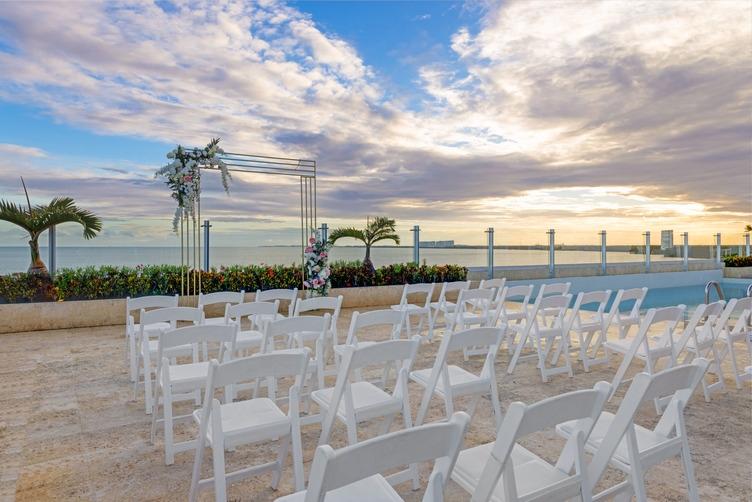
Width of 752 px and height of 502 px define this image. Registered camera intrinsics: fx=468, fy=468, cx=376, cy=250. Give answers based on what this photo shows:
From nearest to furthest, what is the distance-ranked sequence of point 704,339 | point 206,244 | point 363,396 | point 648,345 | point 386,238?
point 363,396, point 648,345, point 704,339, point 206,244, point 386,238

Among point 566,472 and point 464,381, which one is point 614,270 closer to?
point 464,381

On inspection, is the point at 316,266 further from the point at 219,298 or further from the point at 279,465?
the point at 279,465

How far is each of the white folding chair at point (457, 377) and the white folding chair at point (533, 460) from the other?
63 cm

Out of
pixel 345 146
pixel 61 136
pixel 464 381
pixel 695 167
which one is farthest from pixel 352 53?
pixel 695 167

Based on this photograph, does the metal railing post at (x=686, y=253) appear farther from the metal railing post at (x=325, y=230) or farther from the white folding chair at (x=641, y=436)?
the white folding chair at (x=641, y=436)

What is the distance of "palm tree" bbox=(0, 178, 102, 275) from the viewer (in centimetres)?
728

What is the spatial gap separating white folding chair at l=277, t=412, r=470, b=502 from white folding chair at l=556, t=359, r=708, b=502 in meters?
0.59

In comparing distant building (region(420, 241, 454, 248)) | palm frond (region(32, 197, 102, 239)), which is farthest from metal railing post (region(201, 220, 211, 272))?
distant building (region(420, 241, 454, 248))

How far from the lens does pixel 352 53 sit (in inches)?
346

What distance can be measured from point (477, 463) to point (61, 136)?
451 inches

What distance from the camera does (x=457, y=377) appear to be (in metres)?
3.00

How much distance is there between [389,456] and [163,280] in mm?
7763

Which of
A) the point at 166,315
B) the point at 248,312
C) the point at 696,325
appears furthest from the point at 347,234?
the point at 696,325

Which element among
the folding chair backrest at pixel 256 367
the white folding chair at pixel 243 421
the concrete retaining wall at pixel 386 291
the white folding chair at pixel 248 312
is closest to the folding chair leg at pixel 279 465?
the white folding chair at pixel 243 421
